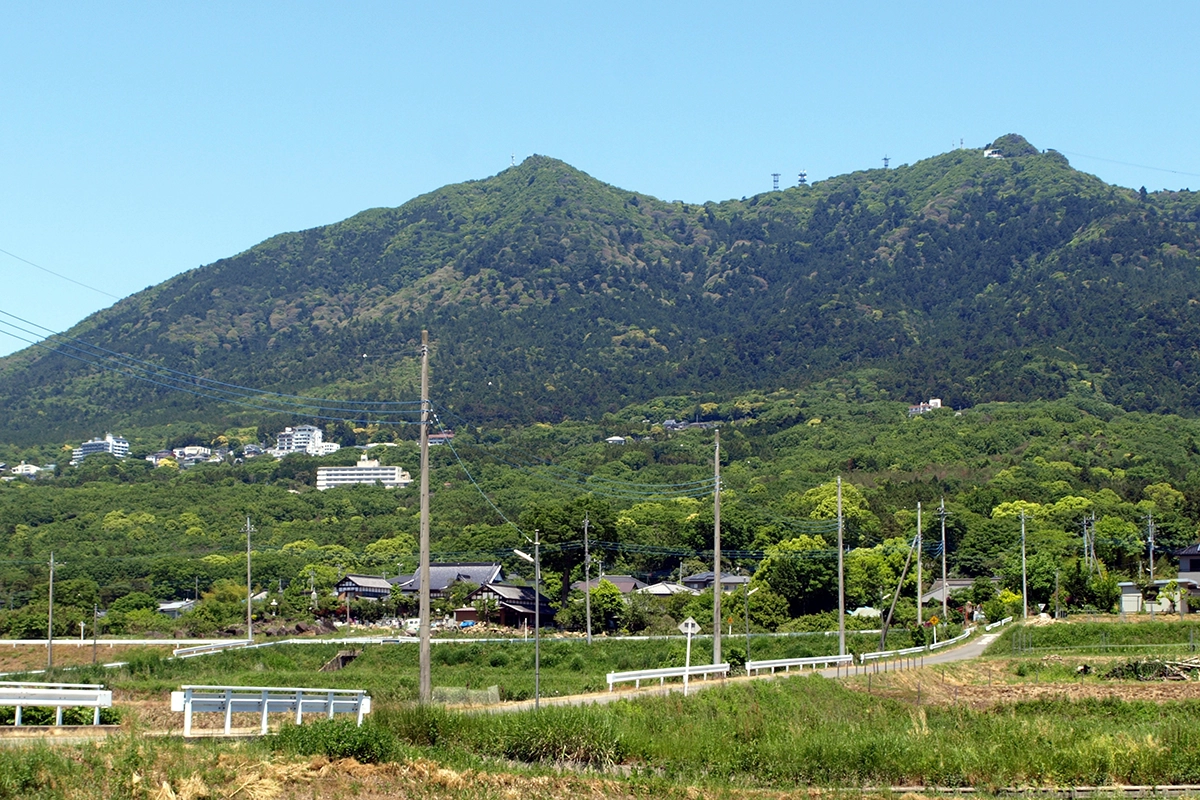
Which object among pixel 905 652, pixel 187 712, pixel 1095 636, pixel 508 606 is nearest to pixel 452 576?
pixel 508 606

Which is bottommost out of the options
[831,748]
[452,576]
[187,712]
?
[452,576]

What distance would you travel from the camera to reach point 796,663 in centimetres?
4434

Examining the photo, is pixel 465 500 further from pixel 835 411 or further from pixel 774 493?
pixel 835 411

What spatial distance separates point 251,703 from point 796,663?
82.8ft

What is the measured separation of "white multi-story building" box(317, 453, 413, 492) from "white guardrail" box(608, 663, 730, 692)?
121110mm

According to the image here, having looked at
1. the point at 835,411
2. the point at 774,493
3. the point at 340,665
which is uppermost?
the point at 835,411

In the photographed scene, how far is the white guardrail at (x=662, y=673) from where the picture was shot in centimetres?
3603

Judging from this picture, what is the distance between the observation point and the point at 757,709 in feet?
97.4

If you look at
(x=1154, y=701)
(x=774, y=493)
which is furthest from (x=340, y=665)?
(x=774, y=493)

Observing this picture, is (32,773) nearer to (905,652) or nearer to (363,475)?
(905,652)

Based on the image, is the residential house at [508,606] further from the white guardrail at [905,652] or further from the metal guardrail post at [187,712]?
the metal guardrail post at [187,712]

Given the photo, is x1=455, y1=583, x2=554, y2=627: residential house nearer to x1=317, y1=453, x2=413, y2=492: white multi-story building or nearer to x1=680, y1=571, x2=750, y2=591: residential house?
x1=680, y1=571, x2=750, y2=591: residential house

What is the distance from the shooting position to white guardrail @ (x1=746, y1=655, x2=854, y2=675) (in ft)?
137

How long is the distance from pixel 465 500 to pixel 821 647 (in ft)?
275
